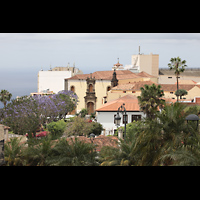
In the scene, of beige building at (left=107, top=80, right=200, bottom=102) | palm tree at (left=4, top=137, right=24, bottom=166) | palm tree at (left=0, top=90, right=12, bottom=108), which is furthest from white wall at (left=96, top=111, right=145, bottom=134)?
palm tree at (left=4, top=137, right=24, bottom=166)

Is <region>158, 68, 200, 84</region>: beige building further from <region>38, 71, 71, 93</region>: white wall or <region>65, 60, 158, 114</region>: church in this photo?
<region>38, 71, 71, 93</region>: white wall

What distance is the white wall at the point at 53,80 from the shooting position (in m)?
73.4

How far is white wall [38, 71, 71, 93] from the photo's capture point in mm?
73375

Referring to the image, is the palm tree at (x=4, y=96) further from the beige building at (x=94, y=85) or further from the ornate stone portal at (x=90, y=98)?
the ornate stone portal at (x=90, y=98)

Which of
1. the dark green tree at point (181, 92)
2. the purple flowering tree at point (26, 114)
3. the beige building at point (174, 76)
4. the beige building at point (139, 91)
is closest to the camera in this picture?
the purple flowering tree at point (26, 114)

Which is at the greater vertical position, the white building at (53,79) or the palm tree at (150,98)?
the white building at (53,79)

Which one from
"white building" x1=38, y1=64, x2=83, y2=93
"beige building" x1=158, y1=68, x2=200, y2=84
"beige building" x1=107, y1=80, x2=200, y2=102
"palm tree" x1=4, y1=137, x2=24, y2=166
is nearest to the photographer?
"palm tree" x1=4, y1=137, x2=24, y2=166

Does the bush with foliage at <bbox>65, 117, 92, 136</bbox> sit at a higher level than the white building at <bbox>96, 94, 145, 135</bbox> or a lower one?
lower

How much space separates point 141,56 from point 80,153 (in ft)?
237

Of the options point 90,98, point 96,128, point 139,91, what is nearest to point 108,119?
point 96,128

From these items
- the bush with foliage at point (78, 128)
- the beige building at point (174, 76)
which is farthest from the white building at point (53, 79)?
the bush with foliage at point (78, 128)

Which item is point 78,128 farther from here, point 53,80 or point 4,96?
point 53,80
